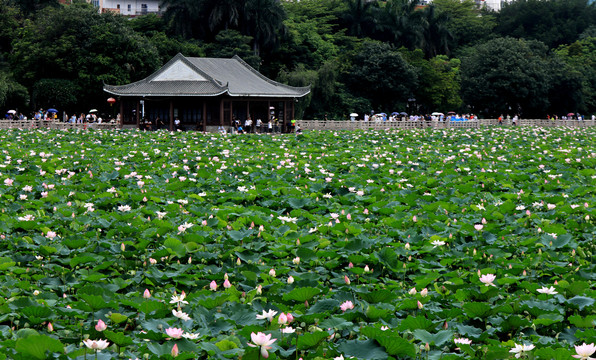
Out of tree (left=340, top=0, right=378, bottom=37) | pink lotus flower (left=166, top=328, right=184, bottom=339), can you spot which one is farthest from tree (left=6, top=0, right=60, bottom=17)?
pink lotus flower (left=166, top=328, right=184, bottom=339)

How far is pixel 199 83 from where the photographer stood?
106 feet

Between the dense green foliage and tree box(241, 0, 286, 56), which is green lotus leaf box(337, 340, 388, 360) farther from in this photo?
tree box(241, 0, 286, 56)

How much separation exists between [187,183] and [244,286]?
4363 millimetres

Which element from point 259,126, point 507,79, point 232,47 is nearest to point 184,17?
A: point 232,47

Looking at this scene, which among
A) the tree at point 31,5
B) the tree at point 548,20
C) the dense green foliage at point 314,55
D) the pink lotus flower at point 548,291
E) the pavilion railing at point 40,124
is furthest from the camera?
the tree at point 548,20

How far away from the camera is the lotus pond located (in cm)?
320

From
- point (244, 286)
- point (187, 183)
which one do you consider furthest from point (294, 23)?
point (244, 286)

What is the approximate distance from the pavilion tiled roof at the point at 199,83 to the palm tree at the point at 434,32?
27.4m

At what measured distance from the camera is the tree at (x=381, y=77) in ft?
155

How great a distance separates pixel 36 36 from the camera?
38.2 m

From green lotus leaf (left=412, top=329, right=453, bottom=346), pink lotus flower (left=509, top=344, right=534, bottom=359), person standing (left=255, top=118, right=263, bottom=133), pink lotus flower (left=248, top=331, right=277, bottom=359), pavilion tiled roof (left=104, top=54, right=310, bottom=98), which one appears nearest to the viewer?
pink lotus flower (left=248, top=331, right=277, bottom=359)

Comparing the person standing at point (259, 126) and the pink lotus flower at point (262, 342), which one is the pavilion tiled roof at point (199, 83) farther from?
the pink lotus flower at point (262, 342)

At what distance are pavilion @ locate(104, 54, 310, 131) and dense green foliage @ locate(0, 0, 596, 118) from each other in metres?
5.30

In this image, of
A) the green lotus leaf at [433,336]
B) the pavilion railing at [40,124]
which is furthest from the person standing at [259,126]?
the green lotus leaf at [433,336]
